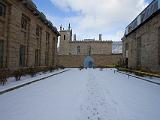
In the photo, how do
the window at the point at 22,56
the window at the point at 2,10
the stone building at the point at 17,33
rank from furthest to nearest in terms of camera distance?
the window at the point at 22,56 → the stone building at the point at 17,33 → the window at the point at 2,10

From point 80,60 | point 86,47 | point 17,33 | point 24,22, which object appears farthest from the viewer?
point 86,47

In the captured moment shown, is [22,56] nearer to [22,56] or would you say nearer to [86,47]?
[22,56]

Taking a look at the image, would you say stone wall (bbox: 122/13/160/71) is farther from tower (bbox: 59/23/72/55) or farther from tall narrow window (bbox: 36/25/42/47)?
tower (bbox: 59/23/72/55)

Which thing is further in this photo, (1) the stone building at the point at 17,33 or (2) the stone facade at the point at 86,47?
(2) the stone facade at the point at 86,47

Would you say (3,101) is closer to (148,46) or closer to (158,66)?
(158,66)

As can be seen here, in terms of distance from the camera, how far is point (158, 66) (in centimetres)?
2075

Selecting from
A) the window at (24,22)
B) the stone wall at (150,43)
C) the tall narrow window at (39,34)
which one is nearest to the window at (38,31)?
the tall narrow window at (39,34)

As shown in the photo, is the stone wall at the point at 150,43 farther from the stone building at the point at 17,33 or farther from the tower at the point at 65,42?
the tower at the point at 65,42

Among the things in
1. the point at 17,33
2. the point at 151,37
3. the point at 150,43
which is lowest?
Result: the point at 150,43

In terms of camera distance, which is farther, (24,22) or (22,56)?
(24,22)

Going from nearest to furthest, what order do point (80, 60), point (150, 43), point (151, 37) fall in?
1. point (151, 37)
2. point (150, 43)
3. point (80, 60)

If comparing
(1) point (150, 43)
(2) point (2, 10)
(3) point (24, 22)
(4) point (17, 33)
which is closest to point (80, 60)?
(1) point (150, 43)

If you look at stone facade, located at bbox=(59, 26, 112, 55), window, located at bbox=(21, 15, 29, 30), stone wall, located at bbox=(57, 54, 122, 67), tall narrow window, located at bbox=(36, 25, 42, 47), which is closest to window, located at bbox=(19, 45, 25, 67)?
window, located at bbox=(21, 15, 29, 30)

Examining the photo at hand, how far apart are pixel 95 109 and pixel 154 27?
17.7m
